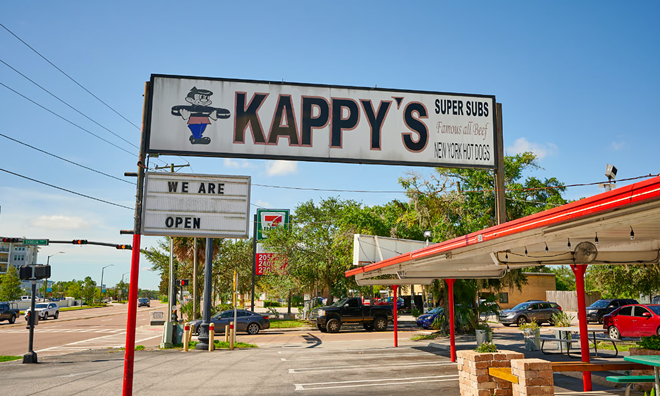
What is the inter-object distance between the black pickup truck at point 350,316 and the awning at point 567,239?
46.4ft

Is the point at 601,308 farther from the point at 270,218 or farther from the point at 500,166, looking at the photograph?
the point at 500,166

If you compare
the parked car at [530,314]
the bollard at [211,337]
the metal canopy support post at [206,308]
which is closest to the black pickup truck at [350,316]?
the metal canopy support post at [206,308]

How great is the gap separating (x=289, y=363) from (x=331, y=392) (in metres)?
5.17

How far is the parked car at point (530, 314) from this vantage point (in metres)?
31.6

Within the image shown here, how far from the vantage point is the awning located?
574cm

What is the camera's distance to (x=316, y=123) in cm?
909

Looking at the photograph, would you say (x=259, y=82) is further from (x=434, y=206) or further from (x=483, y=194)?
(x=483, y=194)

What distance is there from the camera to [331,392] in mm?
10523

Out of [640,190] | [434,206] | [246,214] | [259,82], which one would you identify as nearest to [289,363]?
[246,214]

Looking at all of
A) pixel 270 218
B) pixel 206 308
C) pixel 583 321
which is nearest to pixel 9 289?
pixel 270 218

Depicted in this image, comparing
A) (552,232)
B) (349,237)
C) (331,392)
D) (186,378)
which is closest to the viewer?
(552,232)

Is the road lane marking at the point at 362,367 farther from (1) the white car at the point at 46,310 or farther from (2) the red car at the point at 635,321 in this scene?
(1) the white car at the point at 46,310

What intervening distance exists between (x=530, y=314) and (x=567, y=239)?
1005 inches

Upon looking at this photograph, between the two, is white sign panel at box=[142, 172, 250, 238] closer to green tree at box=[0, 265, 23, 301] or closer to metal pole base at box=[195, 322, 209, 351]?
metal pole base at box=[195, 322, 209, 351]
